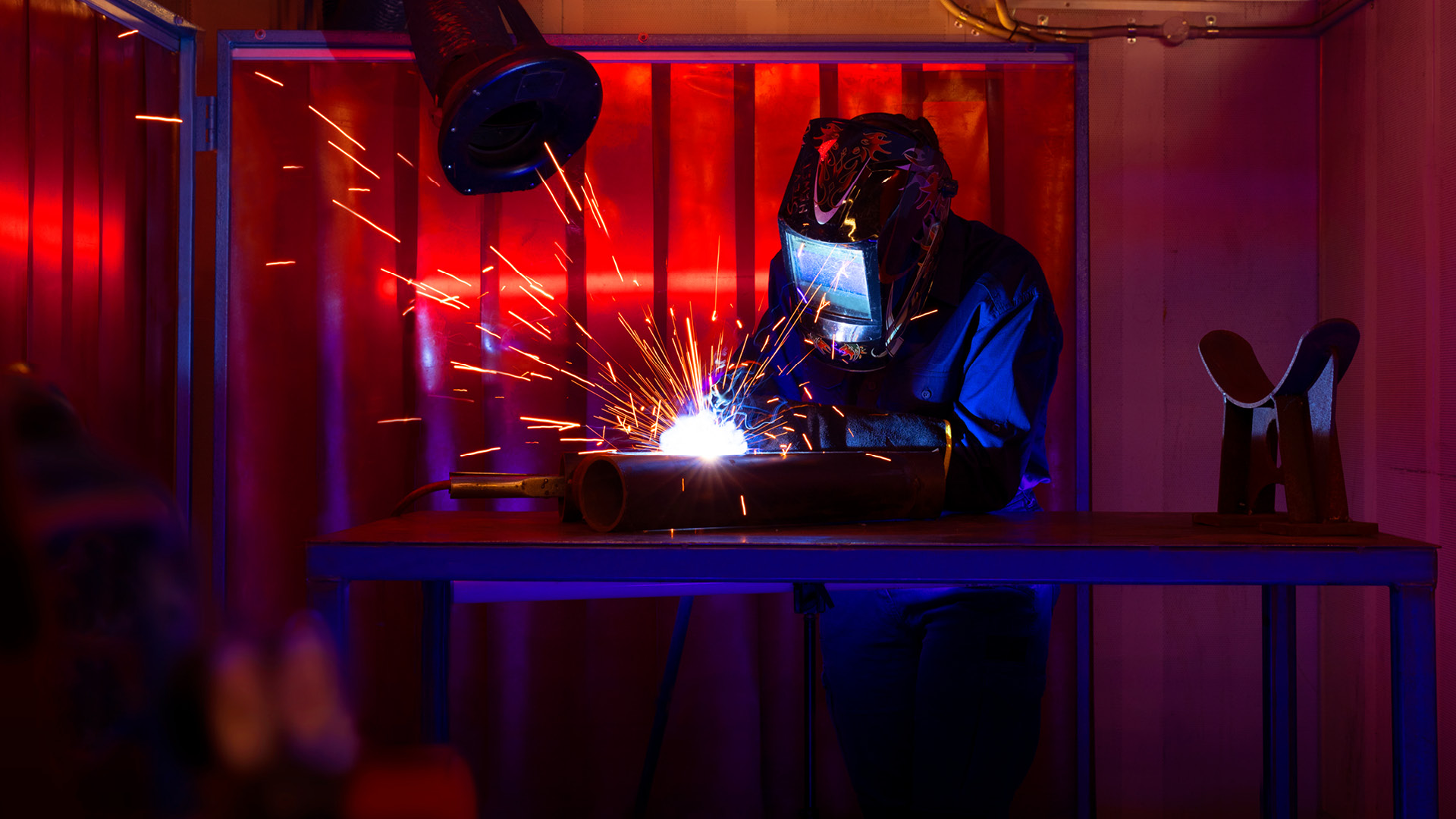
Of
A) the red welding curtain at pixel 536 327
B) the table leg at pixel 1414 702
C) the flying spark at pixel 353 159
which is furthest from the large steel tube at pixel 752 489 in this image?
the flying spark at pixel 353 159

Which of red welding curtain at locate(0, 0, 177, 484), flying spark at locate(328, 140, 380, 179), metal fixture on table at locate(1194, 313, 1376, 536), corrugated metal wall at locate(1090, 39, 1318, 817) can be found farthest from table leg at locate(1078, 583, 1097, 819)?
red welding curtain at locate(0, 0, 177, 484)

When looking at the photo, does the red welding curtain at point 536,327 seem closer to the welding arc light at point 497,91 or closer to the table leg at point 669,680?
the table leg at point 669,680

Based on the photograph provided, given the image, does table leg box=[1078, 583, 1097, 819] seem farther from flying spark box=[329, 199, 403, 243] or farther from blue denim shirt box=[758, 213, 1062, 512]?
flying spark box=[329, 199, 403, 243]

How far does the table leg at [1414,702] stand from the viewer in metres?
1.25

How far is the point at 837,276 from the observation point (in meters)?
1.94

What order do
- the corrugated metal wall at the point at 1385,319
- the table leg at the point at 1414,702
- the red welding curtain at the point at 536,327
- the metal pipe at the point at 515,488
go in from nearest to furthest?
the table leg at the point at 1414,702
the metal pipe at the point at 515,488
the corrugated metal wall at the point at 1385,319
the red welding curtain at the point at 536,327

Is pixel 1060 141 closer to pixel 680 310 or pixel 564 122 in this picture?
pixel 680 310

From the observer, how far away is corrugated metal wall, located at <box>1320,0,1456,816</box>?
226 centimetres

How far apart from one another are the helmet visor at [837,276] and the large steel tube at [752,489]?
438mm

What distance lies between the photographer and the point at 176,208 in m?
2.77

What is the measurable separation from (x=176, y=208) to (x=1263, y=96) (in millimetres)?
3458

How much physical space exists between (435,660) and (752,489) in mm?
731

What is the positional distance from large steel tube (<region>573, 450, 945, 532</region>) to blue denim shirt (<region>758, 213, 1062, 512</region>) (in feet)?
0.64

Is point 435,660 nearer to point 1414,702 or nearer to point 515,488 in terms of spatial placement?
point 515,488
